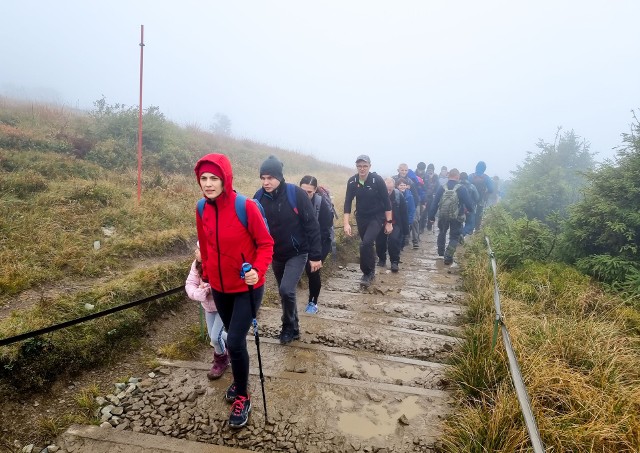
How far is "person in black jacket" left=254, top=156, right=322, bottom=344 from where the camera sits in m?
4.30

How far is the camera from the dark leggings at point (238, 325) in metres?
3.12

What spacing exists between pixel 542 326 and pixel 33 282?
6636 millimetres

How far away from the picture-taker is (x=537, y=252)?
7.25 m

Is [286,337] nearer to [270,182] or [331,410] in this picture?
[331,410]

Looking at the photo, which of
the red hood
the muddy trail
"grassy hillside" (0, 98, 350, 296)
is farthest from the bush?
"grassy hillside" (0, 98, 350, 296)

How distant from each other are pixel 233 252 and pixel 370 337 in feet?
8.32

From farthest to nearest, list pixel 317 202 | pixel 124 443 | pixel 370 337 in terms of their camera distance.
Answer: pixel 317 202 < pixel 370 337 < pixel 124 443

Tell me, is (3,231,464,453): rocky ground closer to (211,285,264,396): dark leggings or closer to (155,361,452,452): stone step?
(155,361,452,452): stone step

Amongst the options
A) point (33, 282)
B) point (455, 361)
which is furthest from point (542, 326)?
point (33, 282)

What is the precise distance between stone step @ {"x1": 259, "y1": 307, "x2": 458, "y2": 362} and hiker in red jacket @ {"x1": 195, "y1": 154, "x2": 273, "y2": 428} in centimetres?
168

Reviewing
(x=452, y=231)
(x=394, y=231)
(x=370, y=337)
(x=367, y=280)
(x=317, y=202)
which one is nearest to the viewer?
(x=370, y=337)

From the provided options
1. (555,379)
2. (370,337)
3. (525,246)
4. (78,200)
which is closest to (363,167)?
(370,337)

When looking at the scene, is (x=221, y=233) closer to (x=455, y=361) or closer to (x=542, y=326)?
(x=455, y=361)

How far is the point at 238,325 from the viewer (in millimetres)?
3133
